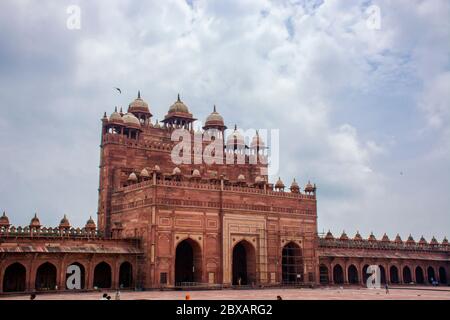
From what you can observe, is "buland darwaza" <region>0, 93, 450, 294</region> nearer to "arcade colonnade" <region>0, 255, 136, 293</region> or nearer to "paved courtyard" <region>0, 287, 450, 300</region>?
"arcade colonnade" <region>0, 255, 136, 293</region>

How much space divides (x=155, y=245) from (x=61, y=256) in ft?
21.8

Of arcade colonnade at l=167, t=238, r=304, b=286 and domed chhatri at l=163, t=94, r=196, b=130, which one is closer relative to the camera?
arcade colonnade at l=167, t=238, r=304, b=286

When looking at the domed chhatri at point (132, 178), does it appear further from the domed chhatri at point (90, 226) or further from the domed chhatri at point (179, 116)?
the domed chhatri at point (179, 116)

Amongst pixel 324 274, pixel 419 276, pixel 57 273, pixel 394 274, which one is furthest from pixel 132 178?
pixel 419 276

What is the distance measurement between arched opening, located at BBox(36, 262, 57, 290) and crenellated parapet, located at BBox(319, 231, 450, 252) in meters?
25.4

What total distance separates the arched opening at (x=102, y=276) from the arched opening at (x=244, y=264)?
1060cm

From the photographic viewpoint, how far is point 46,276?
125ft

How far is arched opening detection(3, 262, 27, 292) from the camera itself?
36781 mm

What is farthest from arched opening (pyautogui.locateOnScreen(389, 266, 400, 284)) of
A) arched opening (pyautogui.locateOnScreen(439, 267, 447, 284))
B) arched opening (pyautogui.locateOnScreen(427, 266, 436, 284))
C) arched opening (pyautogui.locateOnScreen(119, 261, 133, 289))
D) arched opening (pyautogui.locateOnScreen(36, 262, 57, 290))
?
arched opening (pyautogui.locateOnScreen(36, 262, 57, 290))

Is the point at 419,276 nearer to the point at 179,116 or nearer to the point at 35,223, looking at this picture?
the point at 179,116

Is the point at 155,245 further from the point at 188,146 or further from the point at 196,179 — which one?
the point at 188,146

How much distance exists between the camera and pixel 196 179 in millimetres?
44281
